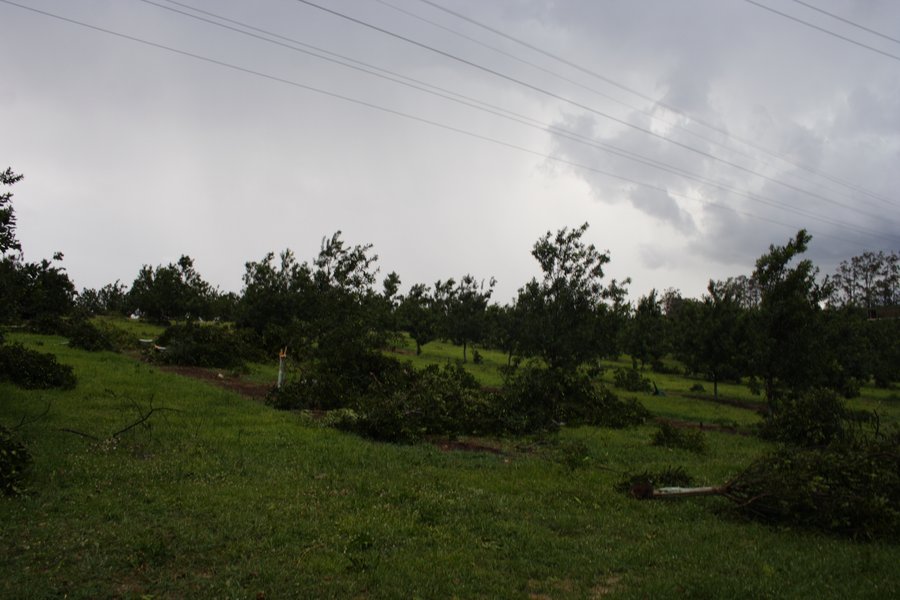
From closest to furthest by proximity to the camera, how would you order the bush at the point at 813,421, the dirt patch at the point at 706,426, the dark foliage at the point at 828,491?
the dark foliage at the point at 828,491
the bush at the point at 813,421
the dirt patch at the point at 706,426

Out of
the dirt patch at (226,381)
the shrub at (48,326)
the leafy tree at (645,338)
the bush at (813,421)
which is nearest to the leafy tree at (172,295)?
the shrub at (48,326)

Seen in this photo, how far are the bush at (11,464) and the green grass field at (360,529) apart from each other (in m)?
0.23

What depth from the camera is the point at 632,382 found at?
30.7 metres

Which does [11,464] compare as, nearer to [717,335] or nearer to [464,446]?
[464,446]

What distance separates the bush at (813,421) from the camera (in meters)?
16.1

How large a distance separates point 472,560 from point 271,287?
31.3m

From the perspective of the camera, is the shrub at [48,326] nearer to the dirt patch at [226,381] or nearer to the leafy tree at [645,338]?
the dirt patch at [226,381]

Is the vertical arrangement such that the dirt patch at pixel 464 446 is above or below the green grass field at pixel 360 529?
below

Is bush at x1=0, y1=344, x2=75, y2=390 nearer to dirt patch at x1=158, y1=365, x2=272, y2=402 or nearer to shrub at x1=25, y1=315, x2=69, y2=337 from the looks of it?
dirt patch at x1=158, y1=365, x2=272, y2=402

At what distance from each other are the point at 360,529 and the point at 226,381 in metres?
17.0

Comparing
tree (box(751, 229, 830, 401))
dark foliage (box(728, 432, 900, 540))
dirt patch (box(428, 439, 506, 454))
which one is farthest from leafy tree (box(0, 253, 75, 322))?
tree (box(751, 229, 830, 401))

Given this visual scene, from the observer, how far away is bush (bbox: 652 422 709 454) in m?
14.9

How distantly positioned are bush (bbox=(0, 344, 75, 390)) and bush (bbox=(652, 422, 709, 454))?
1712 cm

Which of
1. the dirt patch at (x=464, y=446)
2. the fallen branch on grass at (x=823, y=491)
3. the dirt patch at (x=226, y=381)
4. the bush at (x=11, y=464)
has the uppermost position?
the fallen branch on grass at (x=823, y=491)
